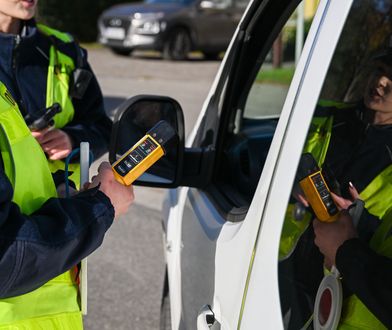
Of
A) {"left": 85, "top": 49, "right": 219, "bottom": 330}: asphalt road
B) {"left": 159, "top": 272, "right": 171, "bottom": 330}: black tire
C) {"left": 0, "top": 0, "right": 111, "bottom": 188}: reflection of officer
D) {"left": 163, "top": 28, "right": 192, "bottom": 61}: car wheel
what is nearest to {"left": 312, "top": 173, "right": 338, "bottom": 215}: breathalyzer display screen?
{"left": 0, "top": 0, "right": 111, "bottom": 188}: reflection of officer

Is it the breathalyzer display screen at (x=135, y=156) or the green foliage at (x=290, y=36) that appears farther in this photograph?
the green foliage at (x=290, y=36)

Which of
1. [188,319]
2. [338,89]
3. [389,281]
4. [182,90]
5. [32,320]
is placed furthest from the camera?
[182,90]

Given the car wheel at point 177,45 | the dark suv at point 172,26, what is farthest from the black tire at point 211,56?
the car wheel at point 177,45

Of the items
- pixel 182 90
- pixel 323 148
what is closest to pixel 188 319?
pixel 323 148

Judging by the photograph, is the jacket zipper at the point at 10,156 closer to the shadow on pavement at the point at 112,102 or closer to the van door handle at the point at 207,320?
the van door handle at the point at 207,320

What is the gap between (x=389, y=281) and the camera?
1.46 m

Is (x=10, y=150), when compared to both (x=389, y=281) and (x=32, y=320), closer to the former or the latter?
(x=32, y=320)

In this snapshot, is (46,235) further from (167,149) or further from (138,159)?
(167,149)

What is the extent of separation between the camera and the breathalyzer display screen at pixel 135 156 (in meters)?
1.68

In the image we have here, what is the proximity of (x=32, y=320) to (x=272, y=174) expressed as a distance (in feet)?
2.02

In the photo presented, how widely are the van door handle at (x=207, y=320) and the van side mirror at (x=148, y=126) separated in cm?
40

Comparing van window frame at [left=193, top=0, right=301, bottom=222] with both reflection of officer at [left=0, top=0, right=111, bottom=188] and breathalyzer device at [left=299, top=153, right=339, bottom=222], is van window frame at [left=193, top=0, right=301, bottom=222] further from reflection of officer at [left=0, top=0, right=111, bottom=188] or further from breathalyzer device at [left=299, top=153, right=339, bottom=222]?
breathalyzer device at [left=299, top=153, right=339, bottom=222]

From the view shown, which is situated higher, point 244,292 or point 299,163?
point 299,163

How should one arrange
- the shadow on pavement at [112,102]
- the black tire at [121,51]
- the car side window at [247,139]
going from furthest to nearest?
the black tire at [121,51]
the shadow on pavement at [112,102]
the car side window at [247,139]
